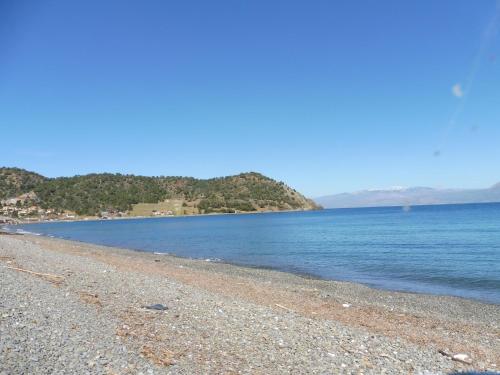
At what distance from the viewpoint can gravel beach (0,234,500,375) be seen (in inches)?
339

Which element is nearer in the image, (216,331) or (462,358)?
(462,358)

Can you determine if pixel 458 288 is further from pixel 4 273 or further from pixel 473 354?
pixel 4 273

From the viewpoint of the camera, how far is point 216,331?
36.9 feet

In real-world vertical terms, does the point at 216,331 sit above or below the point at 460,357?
above

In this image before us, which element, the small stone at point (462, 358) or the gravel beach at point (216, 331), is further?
the small stone at point (462, 358)

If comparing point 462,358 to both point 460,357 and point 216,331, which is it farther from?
point 216,331

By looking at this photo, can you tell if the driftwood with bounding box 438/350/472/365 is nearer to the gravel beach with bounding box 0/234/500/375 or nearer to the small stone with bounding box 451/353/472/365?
the small stone with bounding box 451/353/472/365

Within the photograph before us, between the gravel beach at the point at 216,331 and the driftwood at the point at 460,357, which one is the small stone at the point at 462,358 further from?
the gravel beach at the point at 216,331

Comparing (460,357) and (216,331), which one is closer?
(460,357)

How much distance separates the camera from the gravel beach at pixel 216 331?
8.61 metres

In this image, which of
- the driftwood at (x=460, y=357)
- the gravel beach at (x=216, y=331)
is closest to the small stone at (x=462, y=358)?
the driftwood at (x=460, y=357)

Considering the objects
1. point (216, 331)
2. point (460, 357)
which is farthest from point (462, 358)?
point (216, 331)

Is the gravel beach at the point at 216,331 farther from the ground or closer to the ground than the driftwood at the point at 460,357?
farther from the ground

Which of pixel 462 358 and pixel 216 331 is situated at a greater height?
pixel 216 331
